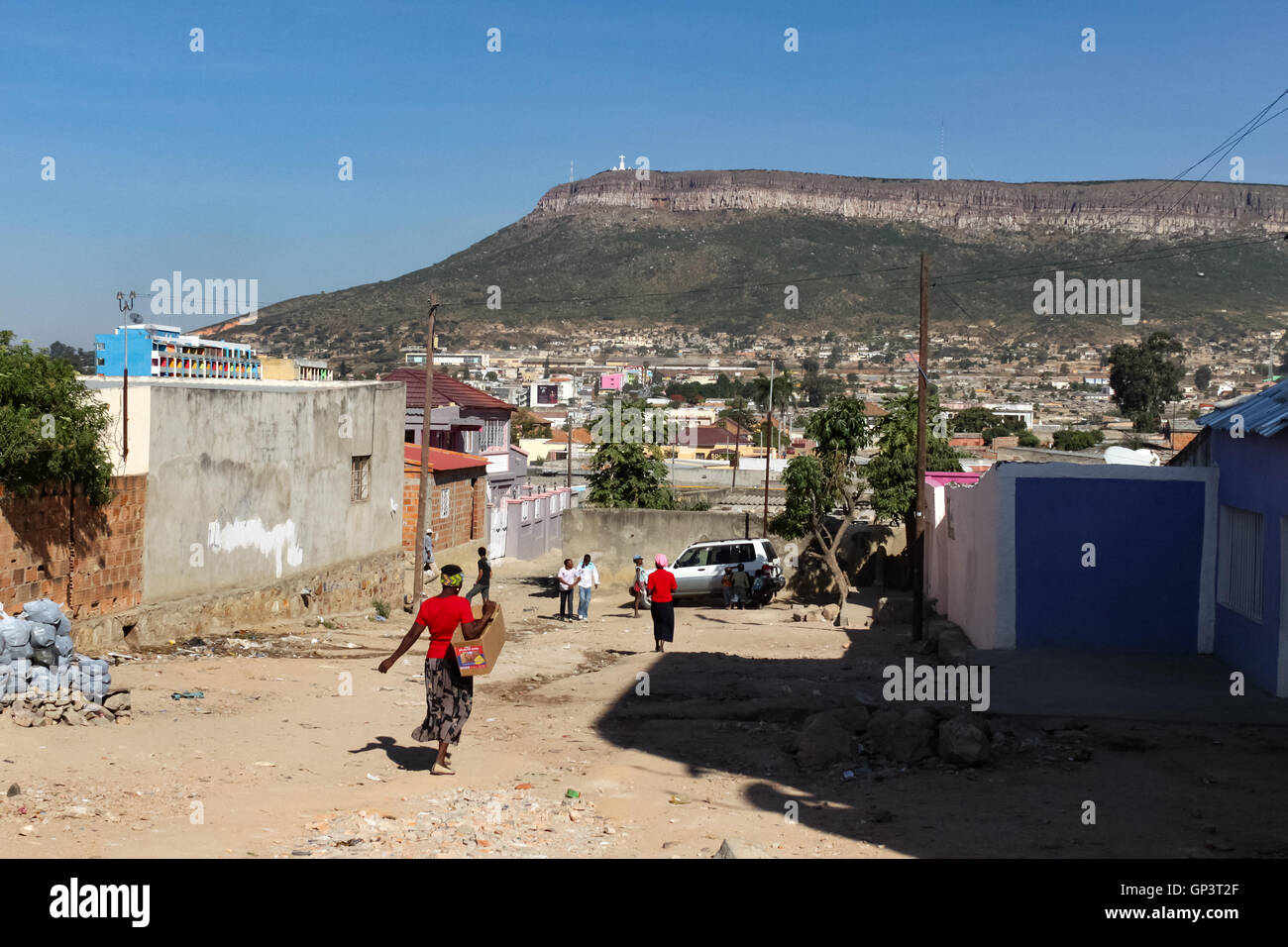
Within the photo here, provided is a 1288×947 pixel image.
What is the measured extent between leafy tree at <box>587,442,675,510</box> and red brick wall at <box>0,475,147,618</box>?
21.1 metres

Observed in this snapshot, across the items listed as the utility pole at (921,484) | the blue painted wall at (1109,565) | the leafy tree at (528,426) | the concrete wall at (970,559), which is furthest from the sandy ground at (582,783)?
the leafy tree at (528,426)

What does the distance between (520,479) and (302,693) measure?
35.8 m

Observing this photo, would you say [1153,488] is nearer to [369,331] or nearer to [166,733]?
[166,733]

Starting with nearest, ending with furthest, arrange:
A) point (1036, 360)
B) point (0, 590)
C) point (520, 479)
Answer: point (0, 590), point (520, 479), point (1036, 360)

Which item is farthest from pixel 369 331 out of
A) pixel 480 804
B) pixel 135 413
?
pixel 480 804

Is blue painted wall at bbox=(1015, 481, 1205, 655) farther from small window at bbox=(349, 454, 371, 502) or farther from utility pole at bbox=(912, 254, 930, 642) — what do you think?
small window at bbox=(349, 454, 371, 502)

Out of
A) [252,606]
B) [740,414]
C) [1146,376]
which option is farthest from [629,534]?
[740,414]

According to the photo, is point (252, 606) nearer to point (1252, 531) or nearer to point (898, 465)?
point (1252, 531)

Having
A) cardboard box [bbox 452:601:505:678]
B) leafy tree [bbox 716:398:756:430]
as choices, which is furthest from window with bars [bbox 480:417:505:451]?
leafy tree [bbox 716:398:756:430]

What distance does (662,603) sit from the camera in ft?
59.7

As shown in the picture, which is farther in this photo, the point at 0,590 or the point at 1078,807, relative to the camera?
the point at 0,590

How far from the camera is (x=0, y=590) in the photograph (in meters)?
12.7

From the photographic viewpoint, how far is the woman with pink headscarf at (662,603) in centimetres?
1809

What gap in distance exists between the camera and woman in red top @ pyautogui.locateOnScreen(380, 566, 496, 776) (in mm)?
9547
